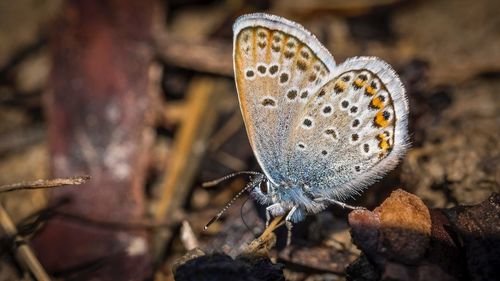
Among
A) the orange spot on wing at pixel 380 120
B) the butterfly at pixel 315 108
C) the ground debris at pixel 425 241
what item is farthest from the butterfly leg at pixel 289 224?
the orange spot on wing at pixel 380 120

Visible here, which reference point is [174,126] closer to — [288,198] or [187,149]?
[187,149]

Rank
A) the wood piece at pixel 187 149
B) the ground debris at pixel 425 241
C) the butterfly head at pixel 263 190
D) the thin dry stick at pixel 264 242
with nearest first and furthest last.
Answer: the ground debris at pixel 425 241, the thin dry stick at pixel 264 242, the butterfly head at pixel 263 190, the wood piece at pixel 187 149

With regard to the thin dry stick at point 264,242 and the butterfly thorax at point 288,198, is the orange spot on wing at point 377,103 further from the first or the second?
the thin dry stick at point 264,242

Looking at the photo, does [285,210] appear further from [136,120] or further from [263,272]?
[136,120]

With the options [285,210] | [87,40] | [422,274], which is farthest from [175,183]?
[422,274]

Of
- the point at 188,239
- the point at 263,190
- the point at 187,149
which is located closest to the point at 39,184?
the point at 188,239

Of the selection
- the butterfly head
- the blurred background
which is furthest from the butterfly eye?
the blurred background

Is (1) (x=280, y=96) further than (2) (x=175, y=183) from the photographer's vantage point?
No
